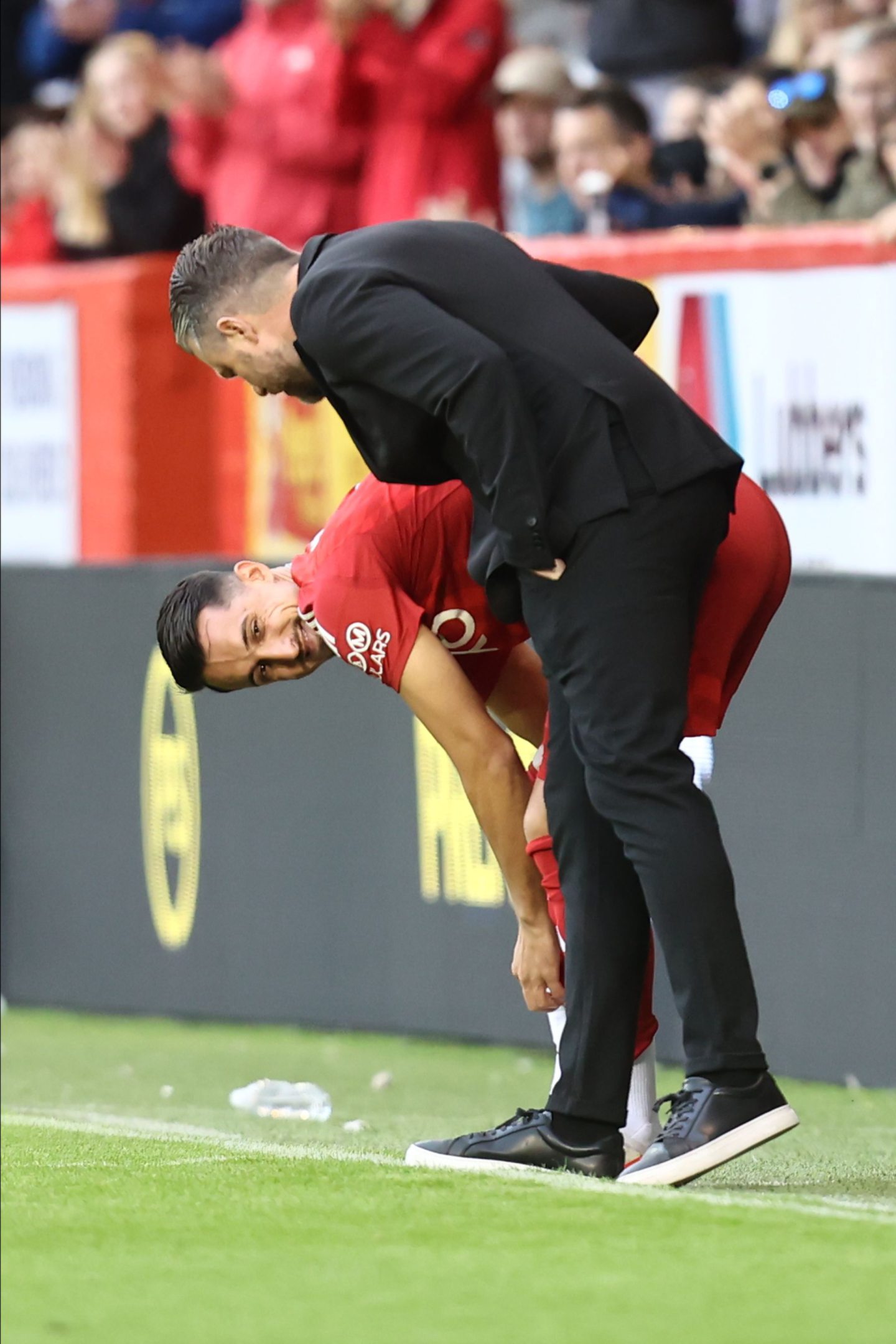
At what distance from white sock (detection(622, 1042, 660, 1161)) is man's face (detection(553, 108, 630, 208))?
493 cm

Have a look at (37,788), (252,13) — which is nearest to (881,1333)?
(37,788)

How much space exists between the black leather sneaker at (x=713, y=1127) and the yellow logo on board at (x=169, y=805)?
14.0ft

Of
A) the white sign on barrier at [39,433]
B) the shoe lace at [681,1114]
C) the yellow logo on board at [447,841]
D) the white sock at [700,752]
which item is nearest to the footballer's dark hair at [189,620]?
the shoe lace at [681,1114]

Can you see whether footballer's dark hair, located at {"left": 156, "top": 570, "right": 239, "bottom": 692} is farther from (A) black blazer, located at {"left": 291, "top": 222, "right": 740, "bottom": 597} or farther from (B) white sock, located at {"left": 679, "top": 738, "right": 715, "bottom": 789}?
(B) white sock, located at {"left": 679, "top": 738, "right": 715, "bottom": 789}

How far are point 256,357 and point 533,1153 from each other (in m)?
1.53

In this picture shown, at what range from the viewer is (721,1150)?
420 cm

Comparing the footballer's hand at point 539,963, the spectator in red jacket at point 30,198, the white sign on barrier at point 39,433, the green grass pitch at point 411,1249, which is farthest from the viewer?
the spectator in red jacket at point 30,198

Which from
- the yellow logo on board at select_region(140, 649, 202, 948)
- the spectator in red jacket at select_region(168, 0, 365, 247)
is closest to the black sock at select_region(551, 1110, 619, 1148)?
the yellow logo on board at select_region(140, 649, 202, 948)

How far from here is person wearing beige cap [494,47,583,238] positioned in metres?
9.38

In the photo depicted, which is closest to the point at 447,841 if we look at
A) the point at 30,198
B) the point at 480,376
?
the point at 480,376

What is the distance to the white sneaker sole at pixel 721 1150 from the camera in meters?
4.20

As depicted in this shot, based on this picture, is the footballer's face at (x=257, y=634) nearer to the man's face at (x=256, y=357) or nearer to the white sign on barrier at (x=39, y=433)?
the man's face at (x=256, y=357)

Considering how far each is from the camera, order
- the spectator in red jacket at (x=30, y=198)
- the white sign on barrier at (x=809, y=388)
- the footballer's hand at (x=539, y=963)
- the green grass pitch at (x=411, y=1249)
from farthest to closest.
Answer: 1. the spectator in red jacket at (x=30, y=198)
2. the white sign on barrier at (x=809, y=388)
3. the footballer's hand at (x=539, y=963)
4. the green grass pitch at (x=411, y=1249)

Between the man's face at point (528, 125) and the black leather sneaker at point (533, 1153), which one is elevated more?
the man's face at point (528, 125)
